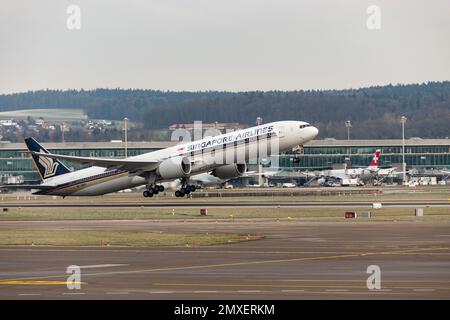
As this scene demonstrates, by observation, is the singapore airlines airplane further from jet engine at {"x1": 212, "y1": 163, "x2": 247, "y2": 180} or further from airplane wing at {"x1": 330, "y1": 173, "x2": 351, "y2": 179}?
airplane wing at {"x1": 330, "y1": 173, "x2": 351, "y2": 179}

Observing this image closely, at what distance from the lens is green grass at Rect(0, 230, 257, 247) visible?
49.2m

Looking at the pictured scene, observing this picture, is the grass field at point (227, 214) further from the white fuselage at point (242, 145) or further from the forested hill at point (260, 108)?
the forested hill at point (260, 108)

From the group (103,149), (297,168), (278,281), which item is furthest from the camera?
(297,168)

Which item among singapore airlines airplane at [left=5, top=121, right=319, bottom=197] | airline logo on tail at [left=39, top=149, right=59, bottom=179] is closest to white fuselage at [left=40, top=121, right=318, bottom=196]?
singapore airlines airplane at [left=5, top=121, right=319, bottom=197]

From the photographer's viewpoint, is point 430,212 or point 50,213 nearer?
point 430,212

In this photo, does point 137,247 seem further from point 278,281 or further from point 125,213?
point 125,213

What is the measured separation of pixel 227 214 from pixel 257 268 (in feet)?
136

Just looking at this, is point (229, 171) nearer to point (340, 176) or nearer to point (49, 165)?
point (49, 165)

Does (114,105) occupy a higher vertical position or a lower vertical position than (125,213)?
higher

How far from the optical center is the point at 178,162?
A: 293 feet

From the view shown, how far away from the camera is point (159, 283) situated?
30.9m

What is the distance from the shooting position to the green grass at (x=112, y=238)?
161 ft
